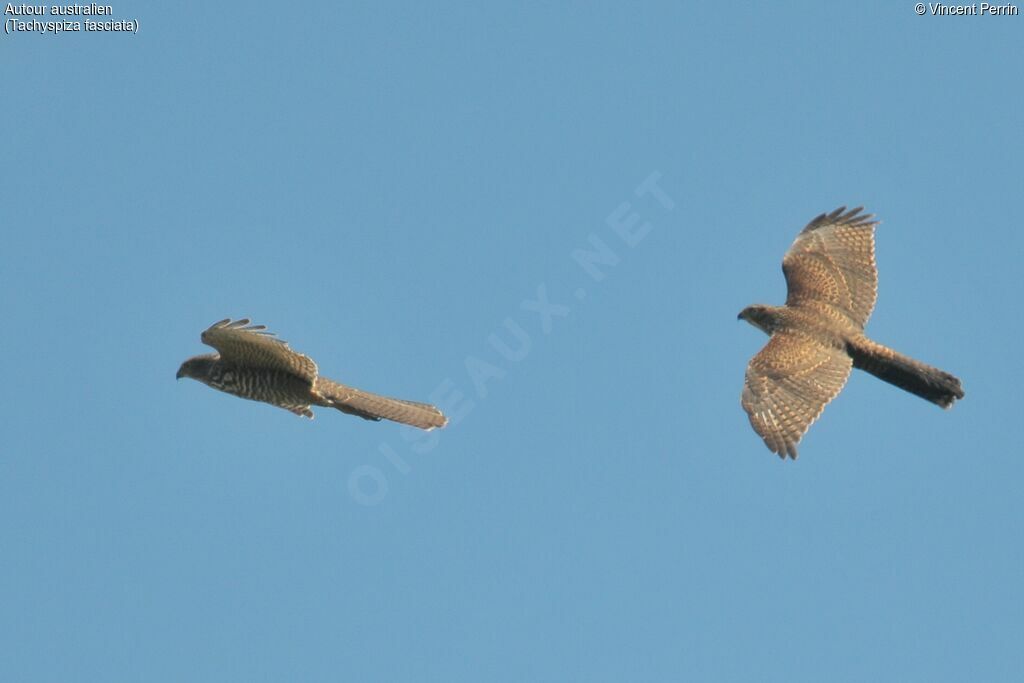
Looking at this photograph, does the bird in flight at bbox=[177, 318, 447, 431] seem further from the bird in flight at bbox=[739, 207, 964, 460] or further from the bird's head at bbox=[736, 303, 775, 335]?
the bird's head at bbox=[736, 303, 775, 335]

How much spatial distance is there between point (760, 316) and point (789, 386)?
2.24 m

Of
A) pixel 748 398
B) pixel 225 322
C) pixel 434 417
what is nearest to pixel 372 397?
pixel 434 417

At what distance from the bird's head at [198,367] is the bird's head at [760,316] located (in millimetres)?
7120

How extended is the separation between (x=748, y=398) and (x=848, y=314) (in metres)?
2.60

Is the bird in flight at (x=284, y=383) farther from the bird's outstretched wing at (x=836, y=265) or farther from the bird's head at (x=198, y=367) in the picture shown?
the bird's outstretched wing at (x=836, y=265)

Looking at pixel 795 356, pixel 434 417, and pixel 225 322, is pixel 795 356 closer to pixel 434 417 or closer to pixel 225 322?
pixel 434 417

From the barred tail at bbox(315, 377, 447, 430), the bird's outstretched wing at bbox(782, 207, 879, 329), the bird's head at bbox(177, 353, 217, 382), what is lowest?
the barred tail at bbox(315, 377, 447, 430)

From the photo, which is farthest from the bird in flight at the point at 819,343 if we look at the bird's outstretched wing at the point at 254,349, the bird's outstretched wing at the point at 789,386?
the bird's outstretched wing at the point at 254,349

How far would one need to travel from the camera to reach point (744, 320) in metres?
22.5

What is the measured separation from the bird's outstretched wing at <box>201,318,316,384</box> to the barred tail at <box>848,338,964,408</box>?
22.4 feet

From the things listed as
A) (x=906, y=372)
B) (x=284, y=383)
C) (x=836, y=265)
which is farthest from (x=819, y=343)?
(x=284, y=383)

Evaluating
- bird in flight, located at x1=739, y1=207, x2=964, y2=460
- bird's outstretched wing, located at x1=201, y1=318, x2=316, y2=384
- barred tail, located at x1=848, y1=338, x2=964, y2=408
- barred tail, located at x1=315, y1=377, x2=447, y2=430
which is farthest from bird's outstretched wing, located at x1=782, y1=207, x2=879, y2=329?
bird's outstretched wing, located at x1=201, y1=318, x2=316, y2=384

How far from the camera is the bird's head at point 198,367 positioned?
19656mm

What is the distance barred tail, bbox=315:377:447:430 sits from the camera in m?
19.4
